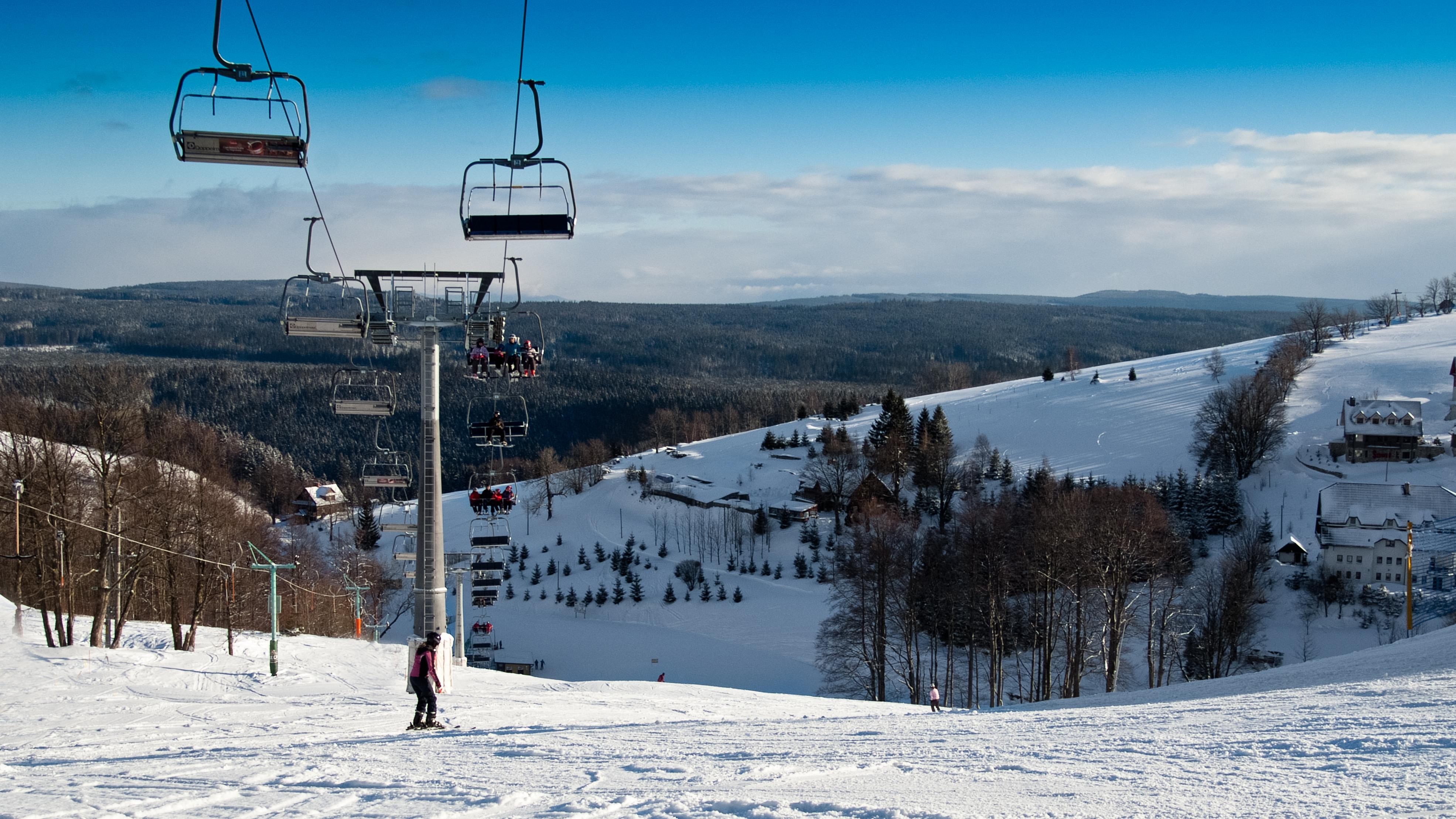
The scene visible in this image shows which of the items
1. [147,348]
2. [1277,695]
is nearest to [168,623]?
[1277,695]

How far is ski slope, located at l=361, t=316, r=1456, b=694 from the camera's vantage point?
4212 cm

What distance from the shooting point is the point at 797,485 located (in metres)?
68.1

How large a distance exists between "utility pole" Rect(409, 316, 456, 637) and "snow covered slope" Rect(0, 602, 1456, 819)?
179 cm

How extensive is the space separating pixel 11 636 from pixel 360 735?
1207 cm

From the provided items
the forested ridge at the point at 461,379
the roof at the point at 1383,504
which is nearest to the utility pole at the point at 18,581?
the roof at the point at 1383,504

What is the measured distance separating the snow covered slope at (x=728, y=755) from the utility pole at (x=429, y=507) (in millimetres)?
1786

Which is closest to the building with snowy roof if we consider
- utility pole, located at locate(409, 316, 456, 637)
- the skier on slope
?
utility pole, located at locate(409, 316, 456, 637)

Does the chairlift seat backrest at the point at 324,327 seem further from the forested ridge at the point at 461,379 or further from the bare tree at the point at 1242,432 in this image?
the forested ridge at the point at 461,379

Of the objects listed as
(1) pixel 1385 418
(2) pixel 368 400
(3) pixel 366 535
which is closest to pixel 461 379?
(3) pixel 366 535

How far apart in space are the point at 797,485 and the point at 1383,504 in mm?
33400

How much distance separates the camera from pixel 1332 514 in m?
47.8

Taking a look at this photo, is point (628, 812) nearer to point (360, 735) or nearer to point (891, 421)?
point (360, 735)

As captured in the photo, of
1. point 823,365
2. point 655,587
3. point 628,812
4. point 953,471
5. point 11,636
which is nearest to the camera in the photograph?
point 628,812

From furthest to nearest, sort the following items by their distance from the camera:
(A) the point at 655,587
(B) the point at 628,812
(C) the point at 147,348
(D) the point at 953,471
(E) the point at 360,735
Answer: (C) the point at 147,348 < (D) the point at 953,471 < (A) the point at 655,587 < (E) the point at 360,735 < (B) the point at 628,812
